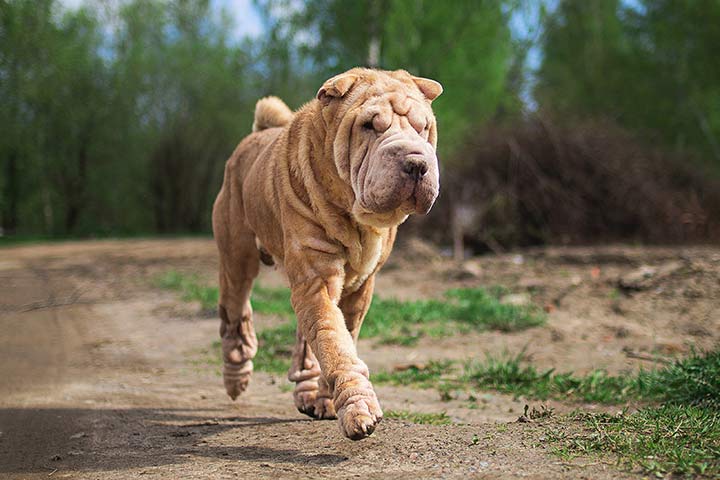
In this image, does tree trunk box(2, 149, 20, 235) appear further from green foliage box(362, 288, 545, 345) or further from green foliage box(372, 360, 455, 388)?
green foliage box(372, 360, 455, 388)

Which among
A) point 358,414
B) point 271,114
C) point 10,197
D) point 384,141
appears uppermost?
point 271,114

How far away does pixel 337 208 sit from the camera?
396 centimetres

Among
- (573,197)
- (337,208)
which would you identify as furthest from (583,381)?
(573,197)

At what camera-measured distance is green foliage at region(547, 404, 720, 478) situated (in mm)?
3000

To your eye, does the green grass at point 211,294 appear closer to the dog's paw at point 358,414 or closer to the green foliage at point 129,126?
the dog's paw at point 358,414

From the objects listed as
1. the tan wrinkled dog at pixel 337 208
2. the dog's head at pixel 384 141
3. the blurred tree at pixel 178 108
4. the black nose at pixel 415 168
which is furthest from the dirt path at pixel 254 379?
the blurred tree at pixel 178 108

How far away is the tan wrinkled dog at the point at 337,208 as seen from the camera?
3.41 m

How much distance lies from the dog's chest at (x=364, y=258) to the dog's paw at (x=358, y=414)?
891 millimetres

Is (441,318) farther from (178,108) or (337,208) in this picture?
(178,108)

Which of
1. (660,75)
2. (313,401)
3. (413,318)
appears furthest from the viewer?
(660,75)

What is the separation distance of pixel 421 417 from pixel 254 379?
1.94m

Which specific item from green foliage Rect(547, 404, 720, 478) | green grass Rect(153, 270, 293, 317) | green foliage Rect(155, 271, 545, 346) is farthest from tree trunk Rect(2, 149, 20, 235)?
Result: green foliage Rect(547, 404, 720, 478)

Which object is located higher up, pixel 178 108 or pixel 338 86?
pixel 178 108

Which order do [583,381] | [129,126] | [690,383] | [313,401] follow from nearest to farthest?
[313,401]
[690,383]
[583,381]
[129,126]
